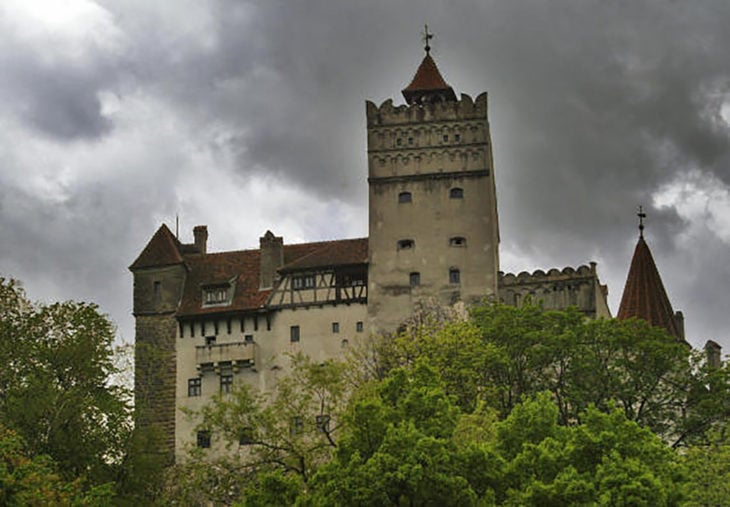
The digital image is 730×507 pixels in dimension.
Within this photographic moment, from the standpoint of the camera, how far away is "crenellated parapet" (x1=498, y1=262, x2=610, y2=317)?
2746 inches

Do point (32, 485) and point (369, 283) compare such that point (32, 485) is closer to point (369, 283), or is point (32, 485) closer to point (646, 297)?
point (369, 283)

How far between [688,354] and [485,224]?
13.2 m

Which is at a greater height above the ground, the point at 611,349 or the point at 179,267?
the point at 179,267

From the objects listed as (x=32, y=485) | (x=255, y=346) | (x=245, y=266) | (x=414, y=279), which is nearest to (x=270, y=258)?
(x=245, y=266)

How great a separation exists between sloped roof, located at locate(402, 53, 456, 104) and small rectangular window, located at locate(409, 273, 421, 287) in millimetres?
9817

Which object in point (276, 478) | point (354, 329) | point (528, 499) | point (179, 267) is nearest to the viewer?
point (528, 499)

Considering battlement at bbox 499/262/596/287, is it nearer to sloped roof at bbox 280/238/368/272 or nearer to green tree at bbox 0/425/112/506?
sloped roof at bbox 280/238/368/272

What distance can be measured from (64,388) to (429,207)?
21040mm

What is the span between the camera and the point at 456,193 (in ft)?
234

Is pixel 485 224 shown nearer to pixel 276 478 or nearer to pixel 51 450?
pixel 51 450

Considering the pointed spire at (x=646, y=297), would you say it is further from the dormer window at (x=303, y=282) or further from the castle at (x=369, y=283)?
the dormer window at (x=303, y=282)

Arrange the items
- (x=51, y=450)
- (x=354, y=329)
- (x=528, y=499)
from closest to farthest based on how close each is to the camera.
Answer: (x=528, y=499) < (x=51, y=450) < (x=354, y=329)

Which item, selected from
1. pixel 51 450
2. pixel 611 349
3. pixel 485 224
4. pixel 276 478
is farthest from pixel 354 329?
pixel 276 478

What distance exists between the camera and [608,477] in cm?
3953
